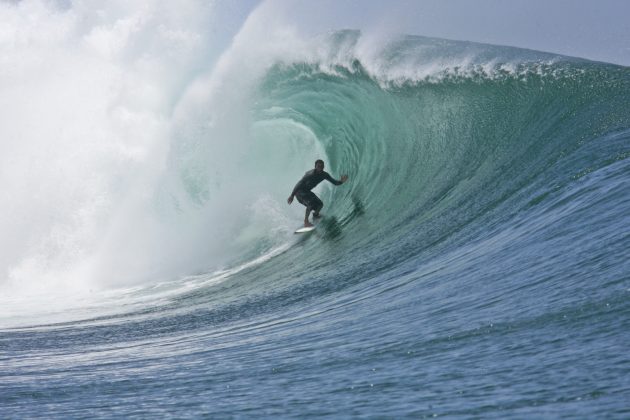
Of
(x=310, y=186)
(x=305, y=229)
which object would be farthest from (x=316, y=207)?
(x=305, y=229)

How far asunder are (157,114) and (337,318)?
1268cm

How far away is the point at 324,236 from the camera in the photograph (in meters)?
11.6

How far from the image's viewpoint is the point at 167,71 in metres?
20.7

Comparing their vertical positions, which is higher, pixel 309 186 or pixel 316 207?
pixel 309 186

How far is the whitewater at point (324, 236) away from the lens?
3.85 meters

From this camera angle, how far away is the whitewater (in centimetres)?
385

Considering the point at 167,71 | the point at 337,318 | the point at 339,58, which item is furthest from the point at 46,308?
the point at 167,71

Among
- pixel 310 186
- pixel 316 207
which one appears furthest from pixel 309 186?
pixel 316 207

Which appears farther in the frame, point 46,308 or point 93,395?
point 46,308

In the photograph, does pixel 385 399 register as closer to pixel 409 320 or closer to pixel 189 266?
pixel 409 320

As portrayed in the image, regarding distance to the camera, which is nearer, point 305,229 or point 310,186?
point 305,229

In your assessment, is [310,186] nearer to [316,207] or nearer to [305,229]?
[316,207]

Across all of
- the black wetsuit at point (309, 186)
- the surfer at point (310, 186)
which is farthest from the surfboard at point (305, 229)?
the black wetsuit at point (309, 186)

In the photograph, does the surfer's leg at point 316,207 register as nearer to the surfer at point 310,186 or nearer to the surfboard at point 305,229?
the surfer at point 310,186
